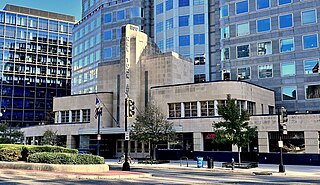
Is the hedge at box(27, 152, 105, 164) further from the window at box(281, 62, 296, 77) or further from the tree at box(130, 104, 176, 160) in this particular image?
the window at box(281, 62, 296, 77)

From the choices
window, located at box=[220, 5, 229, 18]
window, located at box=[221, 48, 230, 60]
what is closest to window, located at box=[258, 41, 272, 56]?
window, located at box=[221, 48, 230, 60]

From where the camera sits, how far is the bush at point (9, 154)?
98.0ft

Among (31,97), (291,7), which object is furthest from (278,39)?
(31,97)

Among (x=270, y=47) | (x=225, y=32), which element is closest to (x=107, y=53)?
(x=225, y=32)

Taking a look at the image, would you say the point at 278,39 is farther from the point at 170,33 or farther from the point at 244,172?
the point at 244,172

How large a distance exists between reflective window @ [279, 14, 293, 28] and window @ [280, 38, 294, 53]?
2.17 m

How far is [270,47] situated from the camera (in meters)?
58.2

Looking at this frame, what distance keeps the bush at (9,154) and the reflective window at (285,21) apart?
141 feet

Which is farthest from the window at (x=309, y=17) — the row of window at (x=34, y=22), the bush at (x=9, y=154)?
the row of window at (x=34, y=22)

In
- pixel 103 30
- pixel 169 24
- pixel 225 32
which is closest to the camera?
pixel 225 32

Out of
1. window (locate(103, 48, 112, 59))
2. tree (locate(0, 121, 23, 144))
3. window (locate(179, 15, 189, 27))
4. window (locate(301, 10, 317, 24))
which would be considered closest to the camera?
window (locate(301, 10, 317, 24))

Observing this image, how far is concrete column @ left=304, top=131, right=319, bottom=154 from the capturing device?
38312 millimetres

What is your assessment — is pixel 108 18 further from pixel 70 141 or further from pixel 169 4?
pixel 70 141

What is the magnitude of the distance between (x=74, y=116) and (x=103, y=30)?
1188 inches
